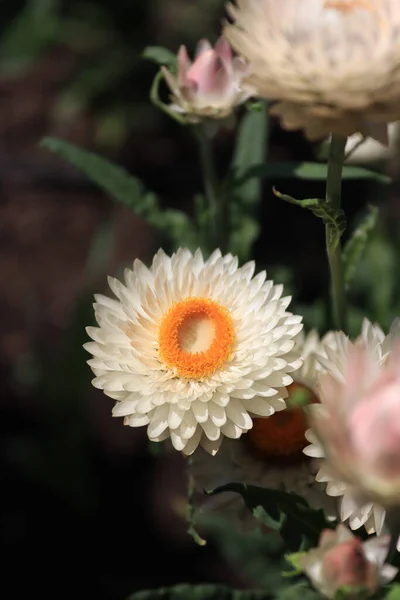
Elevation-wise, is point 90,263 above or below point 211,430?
above

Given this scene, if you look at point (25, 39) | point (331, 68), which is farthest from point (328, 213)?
point (25, 39)

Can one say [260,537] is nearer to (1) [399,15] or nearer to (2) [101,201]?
(1) [399,15]

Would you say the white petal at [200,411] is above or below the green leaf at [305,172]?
below

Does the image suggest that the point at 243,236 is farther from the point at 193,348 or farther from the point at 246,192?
the point at 193,348

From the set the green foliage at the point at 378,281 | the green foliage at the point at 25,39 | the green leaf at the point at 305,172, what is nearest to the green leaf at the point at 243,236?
the green leaf at the point at 305,172

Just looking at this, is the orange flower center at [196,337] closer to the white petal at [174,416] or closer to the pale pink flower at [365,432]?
the white petal at [174,416]
